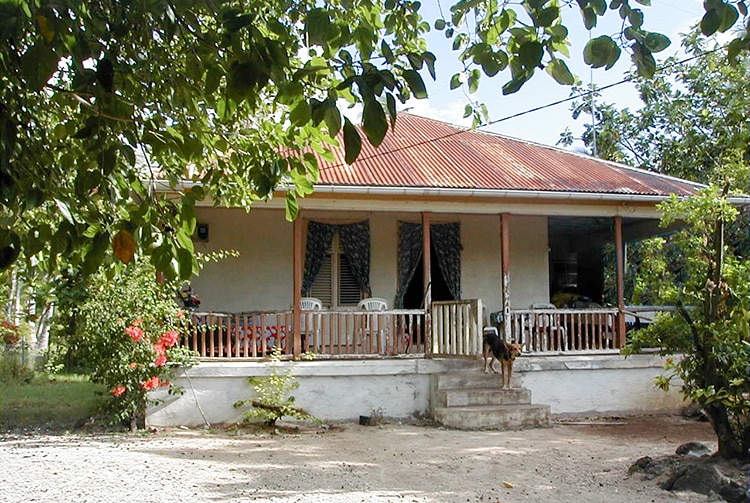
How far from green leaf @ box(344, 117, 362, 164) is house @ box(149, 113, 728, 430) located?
8.37 m

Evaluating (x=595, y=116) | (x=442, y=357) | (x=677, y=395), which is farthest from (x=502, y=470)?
(x=595, y=116)

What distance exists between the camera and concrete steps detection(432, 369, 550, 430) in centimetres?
1009

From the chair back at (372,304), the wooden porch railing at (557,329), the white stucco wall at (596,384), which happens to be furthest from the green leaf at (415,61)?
the chair back at (372,304)

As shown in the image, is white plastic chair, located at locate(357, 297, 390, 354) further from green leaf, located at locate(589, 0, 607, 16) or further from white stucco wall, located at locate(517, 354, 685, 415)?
green leaf, located at locate(589, 0, 607, 16)

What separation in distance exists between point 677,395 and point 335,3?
9.98m

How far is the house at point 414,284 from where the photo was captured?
10836 mm

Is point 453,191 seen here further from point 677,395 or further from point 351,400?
point 677,395

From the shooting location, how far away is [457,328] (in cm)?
1096

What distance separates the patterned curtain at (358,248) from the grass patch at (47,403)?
4730 millimetres

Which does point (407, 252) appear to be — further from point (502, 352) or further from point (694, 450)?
point (694, 450)

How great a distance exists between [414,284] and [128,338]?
5.69m

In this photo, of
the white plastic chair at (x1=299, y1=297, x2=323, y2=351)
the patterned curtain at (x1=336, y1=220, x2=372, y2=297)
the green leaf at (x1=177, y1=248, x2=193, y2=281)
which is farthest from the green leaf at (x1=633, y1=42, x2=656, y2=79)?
the patterned curtain at (x1=336, y1=220, x2=372, y2=297)

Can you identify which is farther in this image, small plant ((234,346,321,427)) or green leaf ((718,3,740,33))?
small plant ((234,346,321,427))

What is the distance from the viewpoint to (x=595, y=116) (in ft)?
90.5
